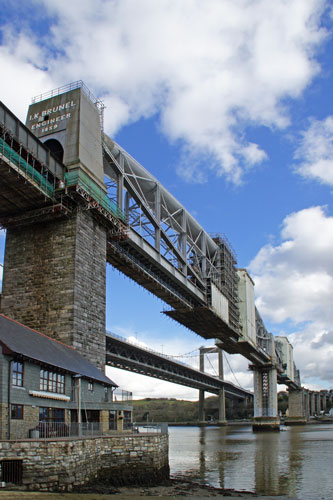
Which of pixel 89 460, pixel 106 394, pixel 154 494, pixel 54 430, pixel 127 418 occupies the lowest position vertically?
pixel 154 494

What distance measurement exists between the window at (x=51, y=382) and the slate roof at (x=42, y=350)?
1.89ft

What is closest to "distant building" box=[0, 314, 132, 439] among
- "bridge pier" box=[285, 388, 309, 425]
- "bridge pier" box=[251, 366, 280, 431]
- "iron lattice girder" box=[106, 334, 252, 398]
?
"iron lattice girder" box=[106, 334, 252, 398]

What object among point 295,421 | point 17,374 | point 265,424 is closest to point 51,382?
point 17,374

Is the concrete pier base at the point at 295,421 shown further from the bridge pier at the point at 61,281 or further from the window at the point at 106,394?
the window at the point at 106,394

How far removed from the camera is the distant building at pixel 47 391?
23.4 meters

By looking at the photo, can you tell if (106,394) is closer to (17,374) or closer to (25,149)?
(17,374)

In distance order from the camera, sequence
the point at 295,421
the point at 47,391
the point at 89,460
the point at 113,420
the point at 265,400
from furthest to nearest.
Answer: the point at 295,421 → the point at 265,400 → the point at 113,420 → the point at 47,391 → the point at 89,460

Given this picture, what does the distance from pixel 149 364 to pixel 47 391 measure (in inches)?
3404

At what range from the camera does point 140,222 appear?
183ft

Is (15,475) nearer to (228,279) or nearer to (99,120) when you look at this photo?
(99,120)

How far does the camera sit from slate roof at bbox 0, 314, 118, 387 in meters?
24.7

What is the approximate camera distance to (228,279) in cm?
9125

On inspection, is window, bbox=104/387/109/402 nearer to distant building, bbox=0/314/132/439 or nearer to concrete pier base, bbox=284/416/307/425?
distant building, bbox=0/314/132/439

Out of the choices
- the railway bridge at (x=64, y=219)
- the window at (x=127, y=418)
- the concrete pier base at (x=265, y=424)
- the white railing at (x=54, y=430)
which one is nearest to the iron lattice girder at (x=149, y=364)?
the concrete pier base at (x=265, y=424)
